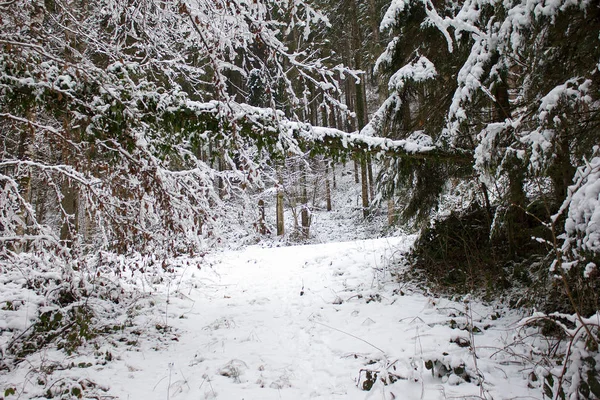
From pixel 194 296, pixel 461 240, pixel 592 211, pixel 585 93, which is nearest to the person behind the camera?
pixel 592 211

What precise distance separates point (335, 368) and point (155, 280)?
14.3 feet

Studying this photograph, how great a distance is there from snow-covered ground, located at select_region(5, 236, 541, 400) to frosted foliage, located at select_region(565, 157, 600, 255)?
3.83ft

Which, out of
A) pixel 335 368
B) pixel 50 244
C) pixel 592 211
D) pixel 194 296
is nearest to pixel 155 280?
pixel 194 296

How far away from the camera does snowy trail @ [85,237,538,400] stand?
274 cm

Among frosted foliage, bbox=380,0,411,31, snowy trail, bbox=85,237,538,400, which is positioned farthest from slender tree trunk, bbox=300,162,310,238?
frosted foliage, bbox=380,0,411,31

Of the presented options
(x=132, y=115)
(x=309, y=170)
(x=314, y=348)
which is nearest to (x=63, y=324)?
(x=132, y=115)

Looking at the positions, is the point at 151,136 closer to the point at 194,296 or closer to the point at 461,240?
the point at 194,296

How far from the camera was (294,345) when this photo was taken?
366 centimetres

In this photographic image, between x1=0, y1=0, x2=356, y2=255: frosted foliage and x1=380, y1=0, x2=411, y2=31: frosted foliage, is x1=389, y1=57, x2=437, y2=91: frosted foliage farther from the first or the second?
x1=0, y1=0, x2=356, y2=255: frosted foliage

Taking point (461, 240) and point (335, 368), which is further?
point (461, 240)

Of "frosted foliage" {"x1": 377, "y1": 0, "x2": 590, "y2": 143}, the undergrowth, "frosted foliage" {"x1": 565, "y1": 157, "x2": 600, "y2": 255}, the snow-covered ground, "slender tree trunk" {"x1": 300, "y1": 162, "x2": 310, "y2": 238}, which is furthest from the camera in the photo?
"slender tree trunk" {"x1": 300, "y1": 162, "x2": 310, "y2": 238}

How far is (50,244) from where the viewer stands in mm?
3359

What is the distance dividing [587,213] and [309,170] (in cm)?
276

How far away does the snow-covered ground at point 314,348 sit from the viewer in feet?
8.79
